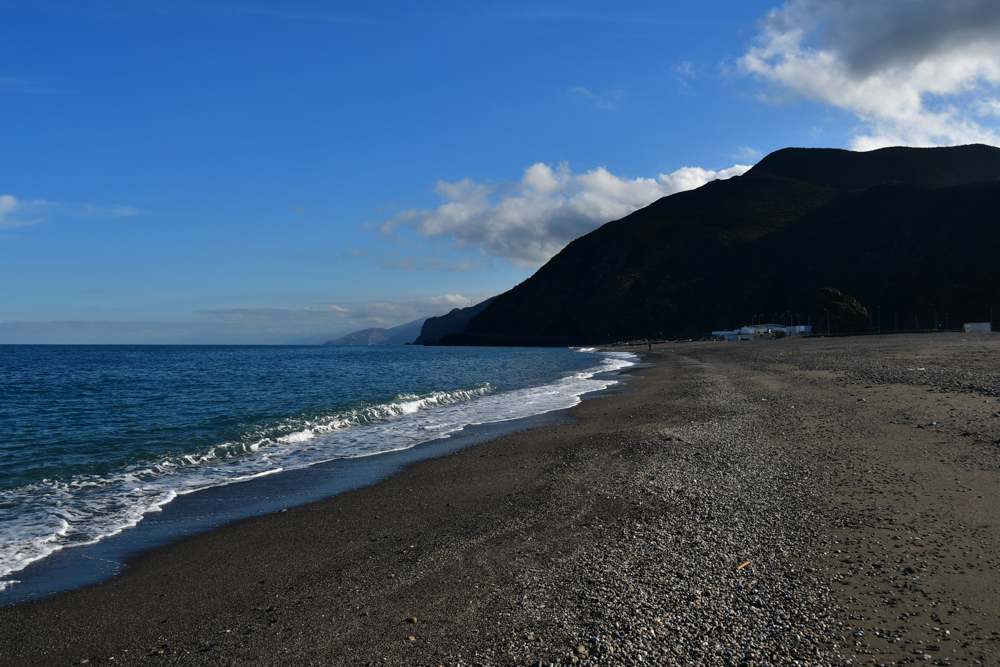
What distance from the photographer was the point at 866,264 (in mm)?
124562

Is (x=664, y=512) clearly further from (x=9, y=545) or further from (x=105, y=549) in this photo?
(x=9, y=545)

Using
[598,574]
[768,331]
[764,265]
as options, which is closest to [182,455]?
[598,574]

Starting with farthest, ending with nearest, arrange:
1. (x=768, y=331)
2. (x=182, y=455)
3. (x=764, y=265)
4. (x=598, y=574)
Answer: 1. (x=764, y=265)
2. (x=768, y=331)
3. (x=182, y=455)
4. (x=598, y=574)

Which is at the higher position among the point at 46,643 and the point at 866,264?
the point at 866,264

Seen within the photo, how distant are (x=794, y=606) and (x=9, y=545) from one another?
9.34 metres

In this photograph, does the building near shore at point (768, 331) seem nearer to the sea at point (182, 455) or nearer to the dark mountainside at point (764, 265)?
the dark mountainside at point (764, 265)

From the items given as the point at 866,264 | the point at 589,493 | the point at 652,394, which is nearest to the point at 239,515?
the point at 589,493

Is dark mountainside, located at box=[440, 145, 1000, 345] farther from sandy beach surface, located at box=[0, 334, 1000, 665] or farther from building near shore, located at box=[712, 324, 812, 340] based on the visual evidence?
sandy beach surface, located at box=[0, 334, 1000, 665]

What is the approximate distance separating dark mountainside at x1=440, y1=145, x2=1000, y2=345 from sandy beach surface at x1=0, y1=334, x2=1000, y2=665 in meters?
109

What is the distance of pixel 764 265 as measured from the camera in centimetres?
14612

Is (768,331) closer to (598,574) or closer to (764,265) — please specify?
(764,265)

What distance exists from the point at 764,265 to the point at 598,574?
15692 centimetres

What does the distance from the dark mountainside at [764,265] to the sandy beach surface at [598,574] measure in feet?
357

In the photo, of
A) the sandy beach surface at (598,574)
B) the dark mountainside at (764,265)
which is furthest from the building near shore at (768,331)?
the sandy beach surface at (598,574)
